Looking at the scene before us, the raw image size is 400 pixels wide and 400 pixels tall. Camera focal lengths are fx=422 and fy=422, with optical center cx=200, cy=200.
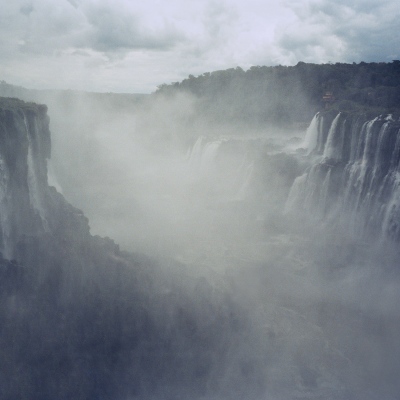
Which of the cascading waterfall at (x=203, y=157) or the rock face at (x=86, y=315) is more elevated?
the cascading waterfall at (x=203, y=157)

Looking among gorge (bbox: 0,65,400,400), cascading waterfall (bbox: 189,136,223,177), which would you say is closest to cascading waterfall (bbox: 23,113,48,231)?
gorge (bbox: 0,65,400,400)

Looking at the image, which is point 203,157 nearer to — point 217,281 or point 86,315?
point 217,281

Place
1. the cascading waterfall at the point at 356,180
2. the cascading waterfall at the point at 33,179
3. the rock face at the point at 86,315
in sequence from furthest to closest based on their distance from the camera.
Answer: the cascading waterfall at the point at 356,180
the cascading waterfall at the point at 33,179
the rock face at the point at 86,315

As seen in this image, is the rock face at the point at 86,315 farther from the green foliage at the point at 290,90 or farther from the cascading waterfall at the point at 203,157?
A: the green foliage at the point at 290,90

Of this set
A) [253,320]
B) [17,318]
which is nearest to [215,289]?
[253,320]

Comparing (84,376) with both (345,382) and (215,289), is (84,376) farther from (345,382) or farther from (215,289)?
(345,382)

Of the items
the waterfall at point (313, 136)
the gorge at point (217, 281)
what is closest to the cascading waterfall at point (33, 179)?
the gorge at point (217, 281)

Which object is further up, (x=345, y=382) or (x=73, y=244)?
(x=73, y=244)

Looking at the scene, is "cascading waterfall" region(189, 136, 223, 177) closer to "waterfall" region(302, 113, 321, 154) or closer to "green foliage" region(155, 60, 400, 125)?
"waterfall" region(302, 113, 321, 154)

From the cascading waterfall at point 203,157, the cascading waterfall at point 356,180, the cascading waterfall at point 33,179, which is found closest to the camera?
the cascading waterfall at point 33,179
